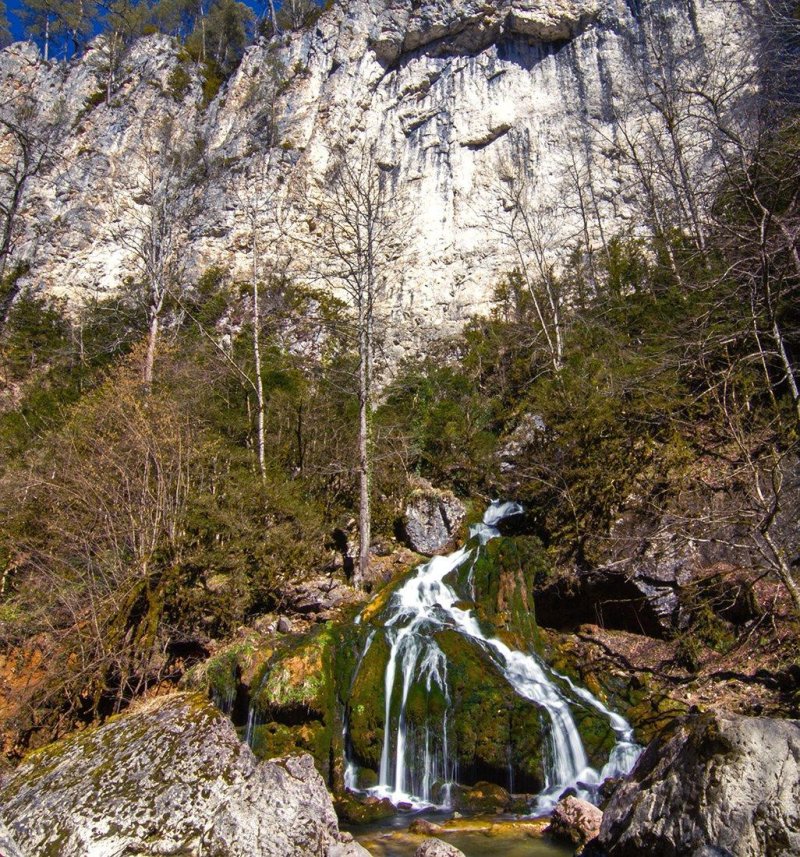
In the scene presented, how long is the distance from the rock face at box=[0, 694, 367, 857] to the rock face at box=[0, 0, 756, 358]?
15643 mm

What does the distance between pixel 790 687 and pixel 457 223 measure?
60.1 feet

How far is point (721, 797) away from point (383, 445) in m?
10.1

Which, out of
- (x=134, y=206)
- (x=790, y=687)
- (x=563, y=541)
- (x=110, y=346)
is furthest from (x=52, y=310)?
(x=790, y=687)

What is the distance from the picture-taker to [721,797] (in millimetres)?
3408

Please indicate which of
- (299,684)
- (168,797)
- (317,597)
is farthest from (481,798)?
(317,597)

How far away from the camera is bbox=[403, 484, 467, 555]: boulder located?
11641mm

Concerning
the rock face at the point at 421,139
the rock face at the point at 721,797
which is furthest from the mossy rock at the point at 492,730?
the rock face at the point at 421,139

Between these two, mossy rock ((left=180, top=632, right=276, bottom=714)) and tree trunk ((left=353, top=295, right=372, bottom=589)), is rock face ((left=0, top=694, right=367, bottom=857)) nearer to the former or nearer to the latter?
mossy rock ((left=180, top=632, right=276, bottom=714))

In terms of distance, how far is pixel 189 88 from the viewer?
28.6 m

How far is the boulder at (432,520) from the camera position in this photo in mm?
11641

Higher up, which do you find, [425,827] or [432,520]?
[432,520]

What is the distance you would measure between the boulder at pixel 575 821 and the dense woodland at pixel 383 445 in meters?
2.55

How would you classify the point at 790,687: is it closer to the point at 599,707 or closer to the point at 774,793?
the point at 599,707

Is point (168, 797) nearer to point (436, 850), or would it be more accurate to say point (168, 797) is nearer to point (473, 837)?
point (436, 850)
